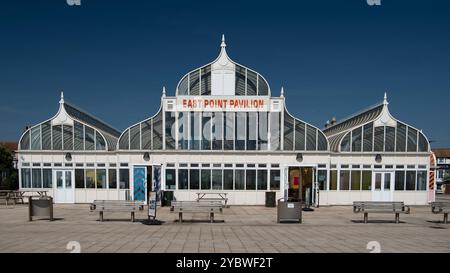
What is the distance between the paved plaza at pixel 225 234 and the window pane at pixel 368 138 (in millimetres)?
5919

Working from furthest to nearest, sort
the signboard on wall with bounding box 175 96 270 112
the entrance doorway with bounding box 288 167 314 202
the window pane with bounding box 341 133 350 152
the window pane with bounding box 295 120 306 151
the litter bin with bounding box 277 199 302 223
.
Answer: the entrance doorway with bounding box 288 167 314 202 < the window pane with bounding box 341 133 350 152 < the window pane with bounding box 295 120 306 151 < the signboard on wall with bounding box 175 96 270 112 < the litter bin with bounding box 277 199 302 223

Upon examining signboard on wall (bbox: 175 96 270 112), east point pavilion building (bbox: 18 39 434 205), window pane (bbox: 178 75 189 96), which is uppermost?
window pane (bbox: 178 75 189 96)

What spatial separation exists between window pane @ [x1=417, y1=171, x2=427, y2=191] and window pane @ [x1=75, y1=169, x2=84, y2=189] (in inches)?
881

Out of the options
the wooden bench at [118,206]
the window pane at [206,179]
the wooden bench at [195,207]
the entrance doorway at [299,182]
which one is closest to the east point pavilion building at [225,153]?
the window pane at [206,179]

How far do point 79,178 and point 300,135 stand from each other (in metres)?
14.8

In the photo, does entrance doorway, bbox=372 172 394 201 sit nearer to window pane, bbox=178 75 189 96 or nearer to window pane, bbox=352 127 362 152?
window pane, bbox=352 127 362 152

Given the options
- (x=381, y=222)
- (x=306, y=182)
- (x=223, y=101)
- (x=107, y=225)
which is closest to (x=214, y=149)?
(x=223, y=101)

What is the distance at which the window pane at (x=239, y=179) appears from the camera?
19219mm

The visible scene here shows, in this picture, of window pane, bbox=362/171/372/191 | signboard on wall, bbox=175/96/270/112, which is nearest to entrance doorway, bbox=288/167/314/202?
window pane, bbox=362/171/372/191

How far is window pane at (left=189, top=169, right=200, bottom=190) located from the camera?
19.1 m

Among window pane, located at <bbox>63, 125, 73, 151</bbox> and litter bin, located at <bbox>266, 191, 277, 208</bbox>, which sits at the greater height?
window pane, located at <bbox>63, 125, 73, 151</bbox>

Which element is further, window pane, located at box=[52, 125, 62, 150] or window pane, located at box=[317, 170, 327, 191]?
window pane, located at box=[52, 125, 62, 150]

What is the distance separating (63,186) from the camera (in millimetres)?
19688

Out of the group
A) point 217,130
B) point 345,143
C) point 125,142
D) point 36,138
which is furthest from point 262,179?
point 36,138
